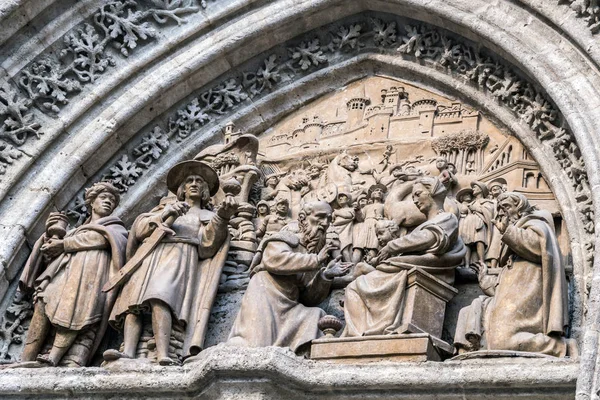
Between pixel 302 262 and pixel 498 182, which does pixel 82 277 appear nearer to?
pixel 302 262

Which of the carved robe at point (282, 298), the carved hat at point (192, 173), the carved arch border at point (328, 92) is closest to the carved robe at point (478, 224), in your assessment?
the carved arch border at point (328, 92)

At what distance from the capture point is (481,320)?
766cm

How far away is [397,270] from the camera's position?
7.93 m

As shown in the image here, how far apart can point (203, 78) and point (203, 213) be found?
135cm

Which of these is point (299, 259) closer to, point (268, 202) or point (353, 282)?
point (353, 282)

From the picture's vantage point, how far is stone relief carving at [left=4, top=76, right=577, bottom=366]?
25.3 ft

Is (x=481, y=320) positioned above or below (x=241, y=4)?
→ below

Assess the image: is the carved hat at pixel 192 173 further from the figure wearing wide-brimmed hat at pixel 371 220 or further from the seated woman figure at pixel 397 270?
the seated woman figure at pixel 397 270

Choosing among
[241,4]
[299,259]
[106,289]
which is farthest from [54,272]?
[241,4]

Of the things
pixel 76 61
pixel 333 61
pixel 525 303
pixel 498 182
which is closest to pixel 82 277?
pixel 76 61

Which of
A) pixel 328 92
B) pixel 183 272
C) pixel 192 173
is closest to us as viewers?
pixel 183 272

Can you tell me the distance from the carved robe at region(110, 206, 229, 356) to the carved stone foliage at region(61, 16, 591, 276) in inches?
40.2

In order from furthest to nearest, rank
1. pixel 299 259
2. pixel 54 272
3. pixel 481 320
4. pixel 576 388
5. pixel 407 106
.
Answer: pixel 407 106, pixel 54 272, pixel 299 259, pixel 481 320, pixel 576 388

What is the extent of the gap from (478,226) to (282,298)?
49.7 inches
